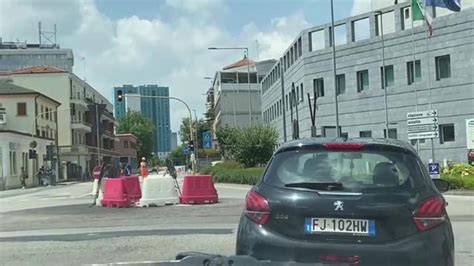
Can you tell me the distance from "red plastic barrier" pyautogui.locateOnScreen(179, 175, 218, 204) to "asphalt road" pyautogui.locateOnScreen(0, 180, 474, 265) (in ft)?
3.17

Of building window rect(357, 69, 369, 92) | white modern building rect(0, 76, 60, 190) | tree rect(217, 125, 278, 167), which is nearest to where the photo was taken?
tree rect(217, 125, 278, 167)

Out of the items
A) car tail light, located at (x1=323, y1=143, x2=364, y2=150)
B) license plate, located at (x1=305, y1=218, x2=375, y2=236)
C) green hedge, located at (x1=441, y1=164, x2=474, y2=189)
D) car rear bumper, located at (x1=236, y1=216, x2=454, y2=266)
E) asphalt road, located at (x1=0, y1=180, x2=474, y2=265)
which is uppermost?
car tail light, located at (x1=323, y1=143, x2=364, y2=150)

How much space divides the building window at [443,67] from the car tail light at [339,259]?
45186mm

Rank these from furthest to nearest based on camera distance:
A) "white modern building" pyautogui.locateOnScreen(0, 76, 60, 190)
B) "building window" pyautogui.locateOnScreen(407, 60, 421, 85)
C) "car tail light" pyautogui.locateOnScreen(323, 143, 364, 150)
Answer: "white modern building" pyautogui.locateOnScreen(0, 76, 60, 190), "building window" pyautogui.locateOnScreen(407, 60, 421, 85), "car tail light" pyautogui.locateOnScreen(323, 143, 364, 150)

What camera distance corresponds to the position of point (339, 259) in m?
5.40

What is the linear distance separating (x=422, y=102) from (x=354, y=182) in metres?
46.6

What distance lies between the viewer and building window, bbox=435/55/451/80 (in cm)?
4809

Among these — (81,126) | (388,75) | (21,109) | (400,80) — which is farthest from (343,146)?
(81,126)

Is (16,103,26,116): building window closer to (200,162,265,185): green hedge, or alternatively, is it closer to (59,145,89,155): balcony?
(59,145,89,155): balcony

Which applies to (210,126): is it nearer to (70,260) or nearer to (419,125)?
(419,125)

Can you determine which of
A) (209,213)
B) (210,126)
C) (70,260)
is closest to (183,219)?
(209,213)

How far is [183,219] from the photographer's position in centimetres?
1627

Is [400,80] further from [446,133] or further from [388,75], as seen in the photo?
[446,133]

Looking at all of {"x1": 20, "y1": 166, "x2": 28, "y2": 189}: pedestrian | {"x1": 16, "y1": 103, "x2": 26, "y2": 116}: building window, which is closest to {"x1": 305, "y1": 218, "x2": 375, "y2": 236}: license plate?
{"x1": 20, "y1": 166, "x2": 28, "y2": 189}: pedestrian
